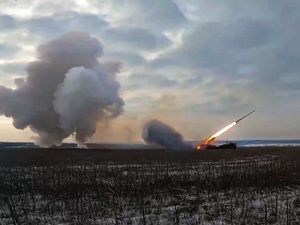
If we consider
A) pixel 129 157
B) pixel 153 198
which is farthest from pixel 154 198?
pixel 129 157

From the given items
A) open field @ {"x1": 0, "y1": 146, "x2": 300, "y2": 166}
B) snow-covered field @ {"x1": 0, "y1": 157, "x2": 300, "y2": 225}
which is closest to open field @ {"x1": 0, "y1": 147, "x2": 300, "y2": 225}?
snow-covered field @ {"x1": 0, "y1": 157, "x2": 300, "y2": 225}

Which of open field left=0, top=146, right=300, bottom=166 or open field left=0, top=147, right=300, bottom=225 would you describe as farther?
open field left=0, top=146, right=300, bottom=166

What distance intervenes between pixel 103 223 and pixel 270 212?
6.61 meters

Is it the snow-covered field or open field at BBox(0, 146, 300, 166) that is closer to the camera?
the snow-covered field

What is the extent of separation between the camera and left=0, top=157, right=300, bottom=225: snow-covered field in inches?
774

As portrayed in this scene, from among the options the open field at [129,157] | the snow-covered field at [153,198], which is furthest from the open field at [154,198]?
the open field at [129,157]

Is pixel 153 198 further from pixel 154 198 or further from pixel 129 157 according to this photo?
pixel 129 157

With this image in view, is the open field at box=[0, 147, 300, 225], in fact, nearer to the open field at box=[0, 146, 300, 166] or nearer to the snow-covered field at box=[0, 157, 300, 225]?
the snow-covered field at box=[0, 157, 300, 225]

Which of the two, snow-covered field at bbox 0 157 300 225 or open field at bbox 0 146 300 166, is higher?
open field at bbox 0 146 300 166

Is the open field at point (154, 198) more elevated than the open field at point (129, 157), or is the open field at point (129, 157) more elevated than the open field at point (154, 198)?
the open field at point (129, 157)

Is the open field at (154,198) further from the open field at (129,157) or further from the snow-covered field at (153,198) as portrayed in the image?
the open field at (129,157)

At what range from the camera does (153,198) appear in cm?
2392

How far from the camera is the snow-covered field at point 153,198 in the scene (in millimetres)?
19672

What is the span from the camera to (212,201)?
74.8 feet
